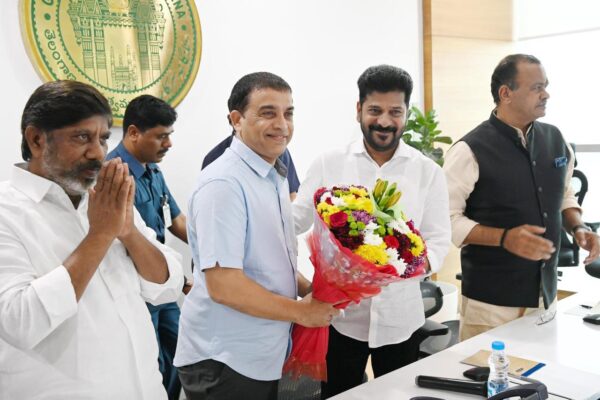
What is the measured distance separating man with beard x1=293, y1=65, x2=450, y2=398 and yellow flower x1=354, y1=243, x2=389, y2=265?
659 millimetres

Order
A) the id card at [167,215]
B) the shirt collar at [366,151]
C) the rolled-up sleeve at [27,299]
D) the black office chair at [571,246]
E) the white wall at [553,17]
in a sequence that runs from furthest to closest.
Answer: the white wall at [553,17] < the black office chair at [571,246] < the id card at [167,215] < the shirt collar at [366,151] < the rolled-up sleeve at [27,299]

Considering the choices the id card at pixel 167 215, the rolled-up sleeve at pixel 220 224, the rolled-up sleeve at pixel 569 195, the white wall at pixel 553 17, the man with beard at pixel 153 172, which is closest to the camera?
the rolled-up sleeve at pixel 220 224

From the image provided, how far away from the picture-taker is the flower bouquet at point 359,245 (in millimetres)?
1415

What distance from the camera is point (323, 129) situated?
4219 mm

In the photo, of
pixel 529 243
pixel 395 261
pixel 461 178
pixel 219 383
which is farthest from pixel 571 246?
pixel 219 383

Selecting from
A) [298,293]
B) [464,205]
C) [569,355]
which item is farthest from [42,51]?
[569,355]

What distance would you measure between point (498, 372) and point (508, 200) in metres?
1.02

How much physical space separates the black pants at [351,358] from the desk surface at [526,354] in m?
0.22

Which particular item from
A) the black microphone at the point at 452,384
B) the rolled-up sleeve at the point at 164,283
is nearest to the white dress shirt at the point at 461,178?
the black microphone at the point at 452,384

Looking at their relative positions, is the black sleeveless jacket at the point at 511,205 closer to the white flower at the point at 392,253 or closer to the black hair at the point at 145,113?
the white flower at the point at 392,253

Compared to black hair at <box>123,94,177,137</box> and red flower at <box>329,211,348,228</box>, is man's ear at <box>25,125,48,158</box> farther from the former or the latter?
black hair at <box>123,94,177,137</box>

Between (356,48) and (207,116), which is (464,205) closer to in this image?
(207,116)

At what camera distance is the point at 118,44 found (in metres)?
3.12

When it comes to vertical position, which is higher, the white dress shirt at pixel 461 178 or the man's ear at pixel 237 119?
the man's ear at pixel 237 119
